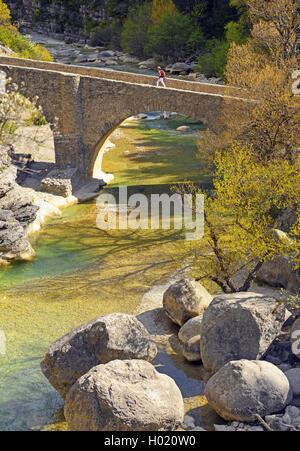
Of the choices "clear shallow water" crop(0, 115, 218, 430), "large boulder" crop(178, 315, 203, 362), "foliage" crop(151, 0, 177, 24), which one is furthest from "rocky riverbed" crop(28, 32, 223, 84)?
"large boulder" crop(178, 315, 203, 362)

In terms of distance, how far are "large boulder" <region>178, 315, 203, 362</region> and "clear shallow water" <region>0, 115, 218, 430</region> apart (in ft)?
1.09

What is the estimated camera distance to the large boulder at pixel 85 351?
1670 centimetres

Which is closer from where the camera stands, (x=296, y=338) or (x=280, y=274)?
(x=296, y=338)

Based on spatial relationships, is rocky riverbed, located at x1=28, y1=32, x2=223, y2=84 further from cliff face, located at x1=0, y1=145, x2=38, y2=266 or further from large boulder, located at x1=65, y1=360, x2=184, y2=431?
large boulder, located at x1=65, y1=360, x2=184, y2=431

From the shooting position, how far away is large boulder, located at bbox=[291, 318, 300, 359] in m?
17.4

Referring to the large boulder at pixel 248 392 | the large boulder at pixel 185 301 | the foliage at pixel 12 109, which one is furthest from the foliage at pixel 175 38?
the large boulder at pixel 248 392

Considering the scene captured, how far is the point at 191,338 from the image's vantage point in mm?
19047

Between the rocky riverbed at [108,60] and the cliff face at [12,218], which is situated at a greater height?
the rocky riverbed at [108,60]

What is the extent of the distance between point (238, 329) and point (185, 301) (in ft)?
11.7

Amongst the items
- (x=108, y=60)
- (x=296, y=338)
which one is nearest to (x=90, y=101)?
(x=296, y=338)

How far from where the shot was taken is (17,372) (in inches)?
723

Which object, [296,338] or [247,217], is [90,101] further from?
[296,338]

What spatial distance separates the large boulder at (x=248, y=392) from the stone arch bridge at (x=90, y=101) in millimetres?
18159

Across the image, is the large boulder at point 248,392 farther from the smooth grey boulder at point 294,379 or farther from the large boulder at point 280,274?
the large boulder at point 280,274
